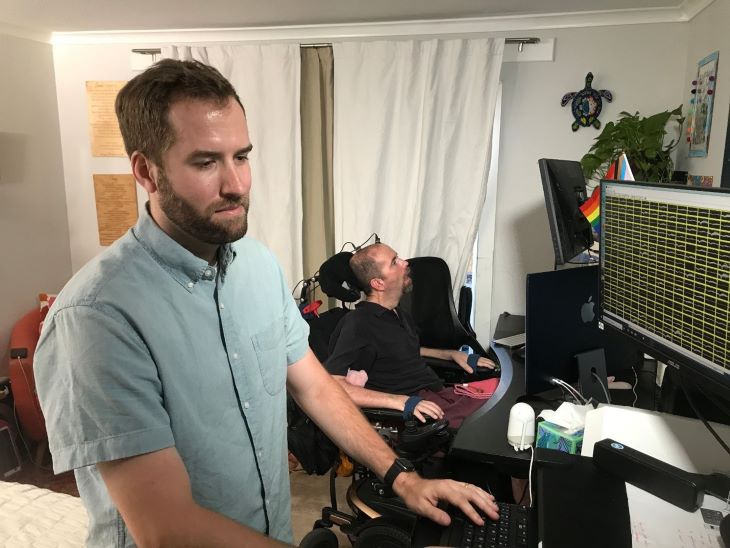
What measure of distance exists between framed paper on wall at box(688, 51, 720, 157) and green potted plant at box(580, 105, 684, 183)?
94 mm

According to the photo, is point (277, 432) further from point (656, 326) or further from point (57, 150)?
point (57, 150)

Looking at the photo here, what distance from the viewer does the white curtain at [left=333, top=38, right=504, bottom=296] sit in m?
2.95

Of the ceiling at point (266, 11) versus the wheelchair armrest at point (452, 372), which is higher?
the ceiling at point (266, 11)

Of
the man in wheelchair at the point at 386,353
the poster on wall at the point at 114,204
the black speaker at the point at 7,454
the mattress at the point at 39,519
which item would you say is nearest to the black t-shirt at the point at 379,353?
the man in wheelchair at the point at 386,353

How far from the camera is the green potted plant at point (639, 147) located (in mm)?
2578

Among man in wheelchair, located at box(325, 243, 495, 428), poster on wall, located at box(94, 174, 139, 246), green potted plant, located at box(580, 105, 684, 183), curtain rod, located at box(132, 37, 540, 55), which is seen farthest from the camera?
poster on wall, located at box(94, 174, 139, 246)

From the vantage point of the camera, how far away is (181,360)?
93 cm

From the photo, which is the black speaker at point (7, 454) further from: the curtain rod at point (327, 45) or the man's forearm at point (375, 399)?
the curtain rod at point (327, 45)

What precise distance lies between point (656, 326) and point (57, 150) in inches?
151

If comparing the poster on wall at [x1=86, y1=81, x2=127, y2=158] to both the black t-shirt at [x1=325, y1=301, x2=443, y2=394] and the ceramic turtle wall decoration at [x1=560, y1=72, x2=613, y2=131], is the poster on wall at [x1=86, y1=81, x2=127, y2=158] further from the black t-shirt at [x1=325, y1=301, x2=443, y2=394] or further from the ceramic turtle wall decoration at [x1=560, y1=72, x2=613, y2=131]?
the ceramic turtle wall decoration at [x1=560, y1=72, x2=613, y2=131]

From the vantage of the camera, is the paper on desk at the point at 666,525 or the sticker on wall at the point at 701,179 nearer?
the paper on desk at the point at 666,525

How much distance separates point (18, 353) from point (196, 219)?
8.94ft

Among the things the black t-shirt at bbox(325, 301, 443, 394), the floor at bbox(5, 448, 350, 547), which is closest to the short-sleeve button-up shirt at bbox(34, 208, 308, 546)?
the black t-shirt at bbox(325, 301, 443, 394)

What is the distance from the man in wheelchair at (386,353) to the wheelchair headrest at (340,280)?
0.03 metres
